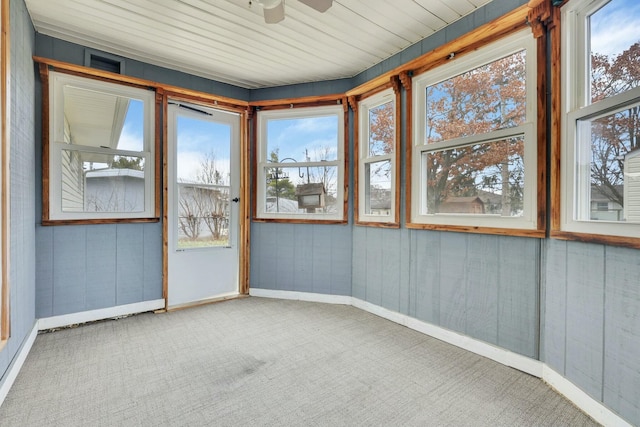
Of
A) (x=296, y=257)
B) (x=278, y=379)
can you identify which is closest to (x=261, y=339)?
(x=278, y=379)

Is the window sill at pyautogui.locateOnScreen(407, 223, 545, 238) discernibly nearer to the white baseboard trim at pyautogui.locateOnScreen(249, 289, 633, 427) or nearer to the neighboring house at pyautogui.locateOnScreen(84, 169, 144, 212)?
the white baseboard trim at pyautogui.locateOnScreen(249, 289, 633, 427)

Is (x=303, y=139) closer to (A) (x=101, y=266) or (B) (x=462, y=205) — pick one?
(B) (x=462, y=205)

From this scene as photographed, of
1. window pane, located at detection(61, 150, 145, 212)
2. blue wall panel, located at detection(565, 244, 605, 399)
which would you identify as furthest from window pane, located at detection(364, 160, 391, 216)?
window pane, located at detection(61, 150, 145, 212)

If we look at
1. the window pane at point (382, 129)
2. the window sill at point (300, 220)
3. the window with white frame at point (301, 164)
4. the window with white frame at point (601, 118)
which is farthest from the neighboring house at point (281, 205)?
the window with white frame at point (601, 118)

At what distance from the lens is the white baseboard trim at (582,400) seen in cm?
155

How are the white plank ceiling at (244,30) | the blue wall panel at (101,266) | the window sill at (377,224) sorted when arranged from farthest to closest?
the window sill at (377,224)
the blue wall panel at (101,266)
the white plank ceiling at (244,30)

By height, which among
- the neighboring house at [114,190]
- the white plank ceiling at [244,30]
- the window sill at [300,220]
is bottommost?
the window sill at [300,220]

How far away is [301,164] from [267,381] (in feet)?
7.90

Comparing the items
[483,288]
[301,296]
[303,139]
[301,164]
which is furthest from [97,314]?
[483,288]

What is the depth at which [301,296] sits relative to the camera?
146 inches

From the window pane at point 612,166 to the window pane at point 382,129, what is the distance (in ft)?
5.24

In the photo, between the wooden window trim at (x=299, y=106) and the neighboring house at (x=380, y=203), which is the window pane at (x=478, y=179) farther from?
the wooden window trim at (x=299, y=106)

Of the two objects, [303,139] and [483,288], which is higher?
[303,139]

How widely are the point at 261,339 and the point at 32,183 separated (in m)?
2.27
